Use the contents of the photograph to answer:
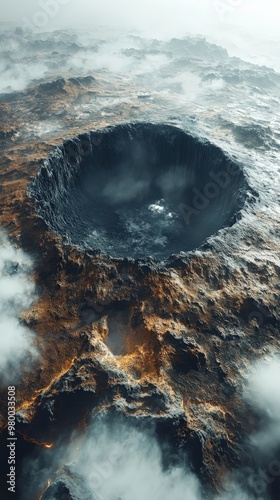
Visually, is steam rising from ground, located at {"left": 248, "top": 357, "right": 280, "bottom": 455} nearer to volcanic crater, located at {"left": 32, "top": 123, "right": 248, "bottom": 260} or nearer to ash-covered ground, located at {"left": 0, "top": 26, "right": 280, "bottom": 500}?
ash-covered ground, located at {"left": 0, "top": 26, "right": 280, "bottom": 500}

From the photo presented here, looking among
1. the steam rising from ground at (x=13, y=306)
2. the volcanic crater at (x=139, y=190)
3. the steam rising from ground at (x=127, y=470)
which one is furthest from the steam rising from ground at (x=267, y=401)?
the volcanic crater at (x=139, y=190)

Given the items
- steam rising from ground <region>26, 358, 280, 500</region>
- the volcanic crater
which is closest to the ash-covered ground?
steam rising from ground <region>26, 358, 280, 500</region>

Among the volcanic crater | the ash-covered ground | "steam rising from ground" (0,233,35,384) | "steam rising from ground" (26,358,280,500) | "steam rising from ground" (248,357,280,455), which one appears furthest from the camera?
the volcanic crater

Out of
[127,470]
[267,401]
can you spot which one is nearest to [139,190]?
[267,401]

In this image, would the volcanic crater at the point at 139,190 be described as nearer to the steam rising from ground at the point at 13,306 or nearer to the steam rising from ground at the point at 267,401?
the steam rising from ground at the point at 13,306

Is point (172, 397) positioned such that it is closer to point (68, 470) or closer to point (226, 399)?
point (226, 399)

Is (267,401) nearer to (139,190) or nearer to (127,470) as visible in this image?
(127,470)
